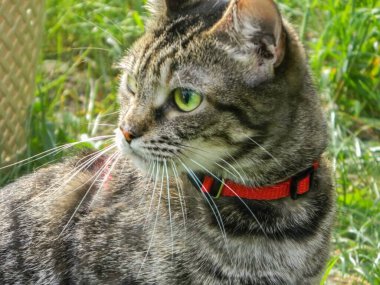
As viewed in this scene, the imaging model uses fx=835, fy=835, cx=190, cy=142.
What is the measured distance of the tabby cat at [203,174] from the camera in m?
2.46

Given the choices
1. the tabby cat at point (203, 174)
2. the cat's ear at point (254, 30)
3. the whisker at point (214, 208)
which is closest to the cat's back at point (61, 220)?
the tabby cat at point (203, 174)

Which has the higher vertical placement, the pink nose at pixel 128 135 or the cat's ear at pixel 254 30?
the cat's ear at pixel 254 30

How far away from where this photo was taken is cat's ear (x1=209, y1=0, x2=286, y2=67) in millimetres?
2375

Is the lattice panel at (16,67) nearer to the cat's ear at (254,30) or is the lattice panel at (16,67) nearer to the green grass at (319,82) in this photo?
the green grass at (319,82)

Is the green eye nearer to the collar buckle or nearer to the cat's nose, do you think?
the cat's nose

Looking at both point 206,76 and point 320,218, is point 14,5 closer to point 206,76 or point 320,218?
point 206,76

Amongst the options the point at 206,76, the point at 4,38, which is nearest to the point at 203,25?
the point at 206,76

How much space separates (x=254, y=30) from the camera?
2434 millimetres

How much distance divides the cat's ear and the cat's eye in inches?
12.1

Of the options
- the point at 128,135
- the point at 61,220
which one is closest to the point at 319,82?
the point at 61,220

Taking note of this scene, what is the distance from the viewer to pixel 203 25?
2576mm

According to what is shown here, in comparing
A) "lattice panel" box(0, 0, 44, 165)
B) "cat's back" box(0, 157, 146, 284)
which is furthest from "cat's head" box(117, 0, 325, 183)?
"lattice panel" box(0, 0, 44, 165)

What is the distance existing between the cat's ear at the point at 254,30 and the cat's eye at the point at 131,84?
0.31 meters

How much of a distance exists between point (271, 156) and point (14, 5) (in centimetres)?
168
